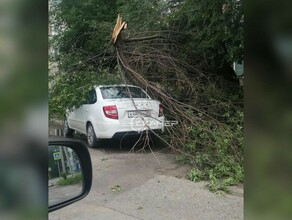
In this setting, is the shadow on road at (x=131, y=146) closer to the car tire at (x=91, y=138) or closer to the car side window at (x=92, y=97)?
the car tire at (x=91, y=138)

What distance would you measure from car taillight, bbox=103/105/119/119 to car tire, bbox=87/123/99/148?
2.03 feet

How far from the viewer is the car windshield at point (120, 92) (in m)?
6.45

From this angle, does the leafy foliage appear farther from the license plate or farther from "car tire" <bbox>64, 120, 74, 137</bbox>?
"car tire" <bbox>64, 120, 74, 137</bbox>

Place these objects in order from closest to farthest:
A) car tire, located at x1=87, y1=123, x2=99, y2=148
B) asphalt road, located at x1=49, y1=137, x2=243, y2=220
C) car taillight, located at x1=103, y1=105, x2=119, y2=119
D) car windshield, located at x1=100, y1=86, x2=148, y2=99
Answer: asphalt road, located at x1=49, y1=137, x2=243, y2=220 < car windshield, located at x1=100, y1=86, x2=148, y2=99 < car taillight, located at x1=103, y1=105, x2=119, y2=119 < car tire, located at x1=87, y1=123, x2=99, y2=148

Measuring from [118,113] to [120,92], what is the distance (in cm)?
41

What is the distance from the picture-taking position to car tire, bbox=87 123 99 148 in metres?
7.15

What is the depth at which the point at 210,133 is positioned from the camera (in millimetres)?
5672

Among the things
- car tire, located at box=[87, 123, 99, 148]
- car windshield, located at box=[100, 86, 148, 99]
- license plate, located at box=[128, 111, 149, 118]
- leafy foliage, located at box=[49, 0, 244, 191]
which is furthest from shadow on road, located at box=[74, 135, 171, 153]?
car windshield, located at box=[100, 86, 148, 99]

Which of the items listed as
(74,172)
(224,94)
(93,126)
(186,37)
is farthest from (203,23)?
(74,172)
